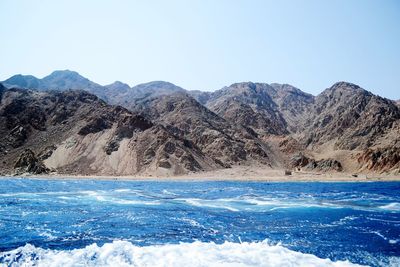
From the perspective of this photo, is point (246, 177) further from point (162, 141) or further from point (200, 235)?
point (200, 235)

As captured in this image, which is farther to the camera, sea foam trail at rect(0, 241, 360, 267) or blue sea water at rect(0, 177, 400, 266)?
blue sea water at rect(0, 177, 400, 266)

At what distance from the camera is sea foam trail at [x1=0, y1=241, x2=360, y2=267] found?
21.5 meters

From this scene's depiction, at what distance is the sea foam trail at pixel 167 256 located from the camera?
21.5m

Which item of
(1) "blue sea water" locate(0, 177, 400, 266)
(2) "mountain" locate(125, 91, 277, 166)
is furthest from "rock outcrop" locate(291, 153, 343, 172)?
(1) "blue sea water" locate(0, 177, 400, 266)

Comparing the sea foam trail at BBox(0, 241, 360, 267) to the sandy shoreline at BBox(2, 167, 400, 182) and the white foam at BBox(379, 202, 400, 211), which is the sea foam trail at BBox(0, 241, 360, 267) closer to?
the white foam at BBox(379, 202, 400, 211)

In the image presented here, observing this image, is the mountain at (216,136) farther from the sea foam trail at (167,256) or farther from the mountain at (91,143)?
the sea foam trail at (167,256)

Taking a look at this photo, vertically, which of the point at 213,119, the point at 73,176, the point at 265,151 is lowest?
the point at 73,176

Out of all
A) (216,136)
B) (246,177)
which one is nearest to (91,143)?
(216,136)

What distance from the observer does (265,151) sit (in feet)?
563

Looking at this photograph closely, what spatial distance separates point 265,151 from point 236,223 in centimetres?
13923

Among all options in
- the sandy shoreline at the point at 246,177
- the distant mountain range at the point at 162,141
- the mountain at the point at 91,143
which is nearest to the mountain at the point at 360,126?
the distant mountain range at the point at 162,141

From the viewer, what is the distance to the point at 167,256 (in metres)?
22.6

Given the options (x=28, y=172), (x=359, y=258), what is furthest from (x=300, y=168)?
(x=359, y=258)

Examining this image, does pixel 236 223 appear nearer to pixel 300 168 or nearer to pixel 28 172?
pixel 28 172
